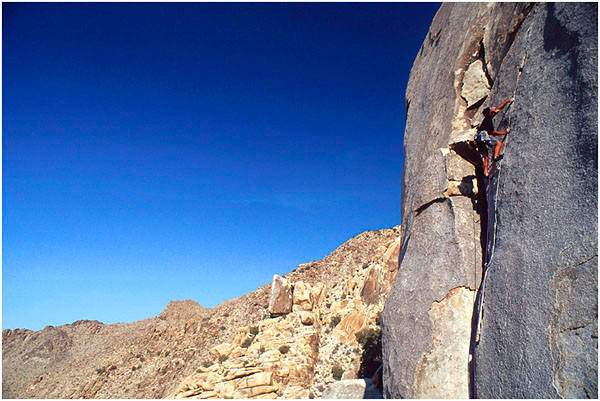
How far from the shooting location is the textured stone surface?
13.7ft

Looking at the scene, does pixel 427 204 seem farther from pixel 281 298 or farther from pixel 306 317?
pixel 281 298

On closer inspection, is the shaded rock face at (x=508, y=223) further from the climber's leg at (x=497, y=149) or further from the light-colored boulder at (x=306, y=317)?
the light-colored boulder at (x=306, y=317)

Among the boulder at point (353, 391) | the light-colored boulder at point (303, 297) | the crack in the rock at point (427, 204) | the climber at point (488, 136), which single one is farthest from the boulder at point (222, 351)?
the climber at point (488, 136)

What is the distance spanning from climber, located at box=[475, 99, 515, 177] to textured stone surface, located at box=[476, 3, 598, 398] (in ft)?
1.17

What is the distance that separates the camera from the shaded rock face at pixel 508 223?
14.3 feet

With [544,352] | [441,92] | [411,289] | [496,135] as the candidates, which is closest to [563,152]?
[496,135]

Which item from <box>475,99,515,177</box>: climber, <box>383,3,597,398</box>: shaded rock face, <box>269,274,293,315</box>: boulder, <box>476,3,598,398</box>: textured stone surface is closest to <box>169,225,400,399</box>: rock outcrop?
<box>269,274,293,315</box>: boulder

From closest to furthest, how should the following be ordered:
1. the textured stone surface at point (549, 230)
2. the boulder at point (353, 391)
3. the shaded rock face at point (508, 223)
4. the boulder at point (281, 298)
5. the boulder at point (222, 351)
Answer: the textured stone surface at point (549, 230)
the shaded rock face at point (508, 223)
the boulder at point (353, 391)
the boulder at point (222, 351)
the boulder at point (281, 298)

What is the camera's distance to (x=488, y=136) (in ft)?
20.5

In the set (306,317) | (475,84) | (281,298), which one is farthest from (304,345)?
(475,84)

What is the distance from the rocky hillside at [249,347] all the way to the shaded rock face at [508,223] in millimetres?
10658

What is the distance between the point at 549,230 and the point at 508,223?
0.78 m

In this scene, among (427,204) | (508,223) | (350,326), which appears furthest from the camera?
(350,326)

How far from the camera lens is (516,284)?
4.99m
